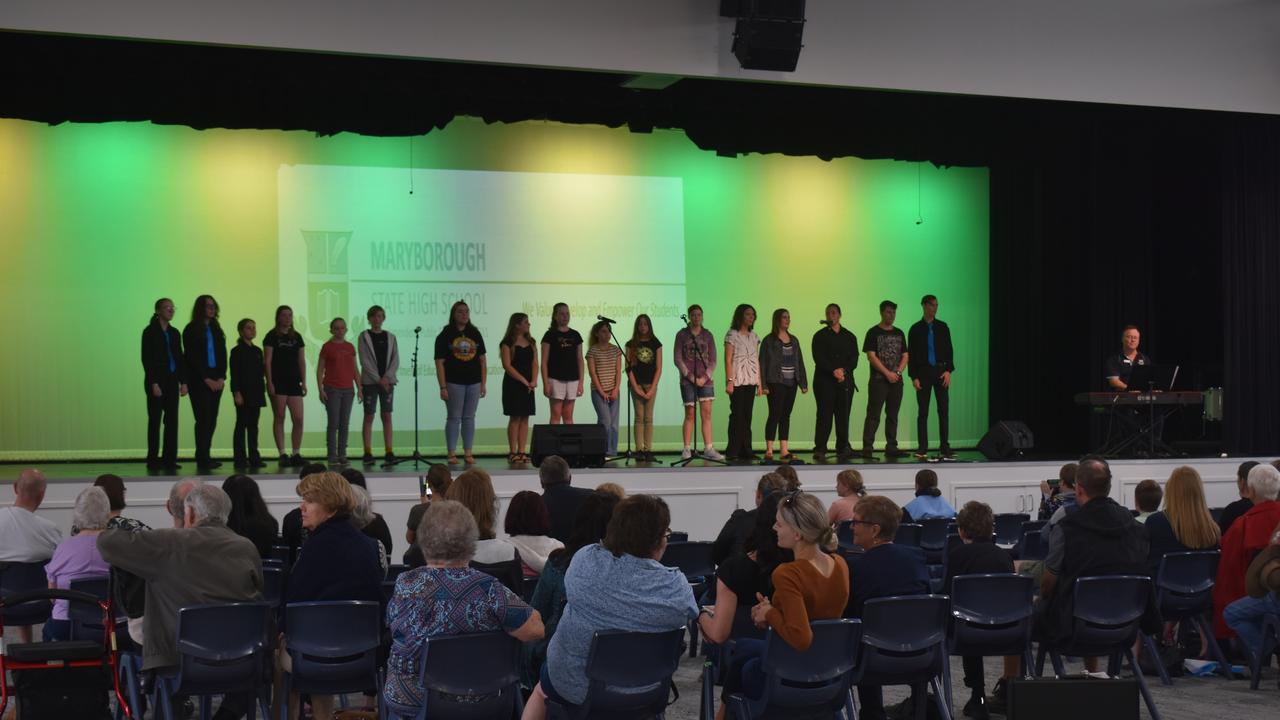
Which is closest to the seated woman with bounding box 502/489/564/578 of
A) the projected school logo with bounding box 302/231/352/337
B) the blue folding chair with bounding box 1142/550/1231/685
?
the blue folding chair with bounding box 1142/550/1231/685

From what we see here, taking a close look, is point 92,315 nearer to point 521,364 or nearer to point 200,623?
point 521,364

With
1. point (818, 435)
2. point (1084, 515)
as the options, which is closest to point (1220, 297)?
point (818, 435)

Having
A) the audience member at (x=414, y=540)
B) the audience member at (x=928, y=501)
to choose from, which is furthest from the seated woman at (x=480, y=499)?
the audience member at (x=928, y=501)

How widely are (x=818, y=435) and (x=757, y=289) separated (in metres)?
2.74

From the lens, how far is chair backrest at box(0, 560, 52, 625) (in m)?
5.73

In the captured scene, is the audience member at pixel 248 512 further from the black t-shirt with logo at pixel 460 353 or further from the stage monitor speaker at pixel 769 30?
the stage monitor speaker at pixel 769 30

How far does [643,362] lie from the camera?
1134 cm

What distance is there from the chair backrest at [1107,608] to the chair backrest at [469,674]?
2.51 meters

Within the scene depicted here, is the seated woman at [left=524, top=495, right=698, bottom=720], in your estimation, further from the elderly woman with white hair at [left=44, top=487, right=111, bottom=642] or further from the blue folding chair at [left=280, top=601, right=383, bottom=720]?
the elderly woman with white hair at [left=44, top=487, right=111, bottom=642]

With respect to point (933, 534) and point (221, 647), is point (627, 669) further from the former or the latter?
point (933, 534)

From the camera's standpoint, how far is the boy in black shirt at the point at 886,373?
1204cm

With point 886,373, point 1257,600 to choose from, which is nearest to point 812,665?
point 1257,600

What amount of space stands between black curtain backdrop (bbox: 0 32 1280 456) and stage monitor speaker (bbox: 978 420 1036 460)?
88 cm

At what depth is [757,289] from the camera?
1416cm
